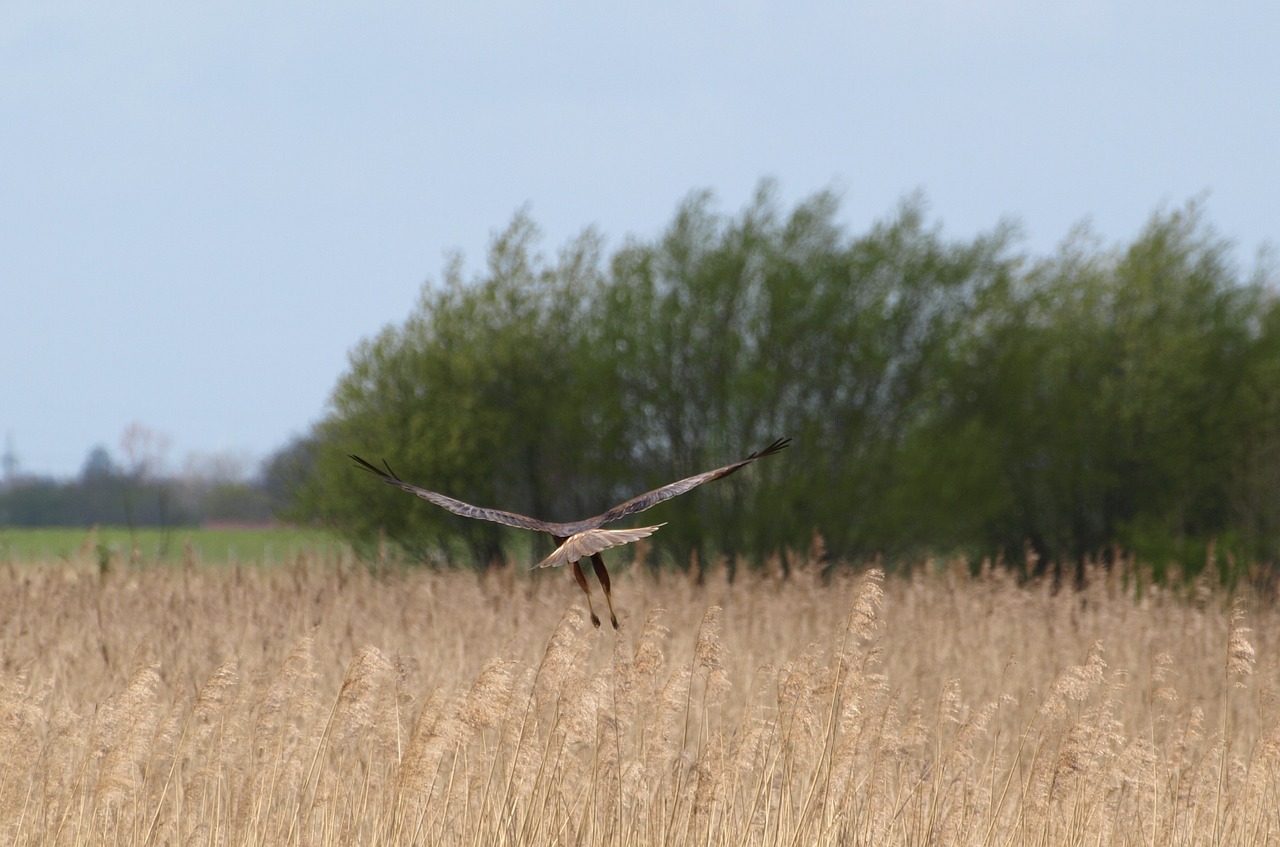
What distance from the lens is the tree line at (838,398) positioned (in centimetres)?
1848

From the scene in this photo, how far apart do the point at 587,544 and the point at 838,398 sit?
15510 millimetres

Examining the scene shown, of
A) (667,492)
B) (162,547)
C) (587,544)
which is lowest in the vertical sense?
(587,544)

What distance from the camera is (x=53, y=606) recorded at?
310 inches

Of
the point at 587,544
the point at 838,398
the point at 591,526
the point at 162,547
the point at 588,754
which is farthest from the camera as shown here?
the point at 838,398

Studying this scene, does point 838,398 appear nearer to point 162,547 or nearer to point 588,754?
point 162,547

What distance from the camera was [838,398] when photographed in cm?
1880

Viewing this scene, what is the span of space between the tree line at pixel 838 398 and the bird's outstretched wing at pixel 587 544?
14.2m

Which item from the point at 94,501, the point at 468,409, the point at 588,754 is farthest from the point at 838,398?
the point at 94,501

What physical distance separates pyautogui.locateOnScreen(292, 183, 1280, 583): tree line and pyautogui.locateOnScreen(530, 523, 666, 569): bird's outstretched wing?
14186 millimetres

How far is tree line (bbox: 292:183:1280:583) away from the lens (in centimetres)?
1848

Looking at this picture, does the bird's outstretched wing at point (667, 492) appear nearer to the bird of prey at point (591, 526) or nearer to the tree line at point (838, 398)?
the bird of prey at point (591, 526)

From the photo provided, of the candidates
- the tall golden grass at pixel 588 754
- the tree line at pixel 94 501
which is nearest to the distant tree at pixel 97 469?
the tree line at pixel 94 501

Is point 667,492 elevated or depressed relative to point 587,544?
elevated

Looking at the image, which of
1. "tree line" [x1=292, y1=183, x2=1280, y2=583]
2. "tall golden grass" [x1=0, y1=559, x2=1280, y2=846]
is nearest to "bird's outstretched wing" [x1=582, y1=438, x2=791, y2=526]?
"tall golden grass" [x1=0, y1=559, x2=1280, y2=846]
